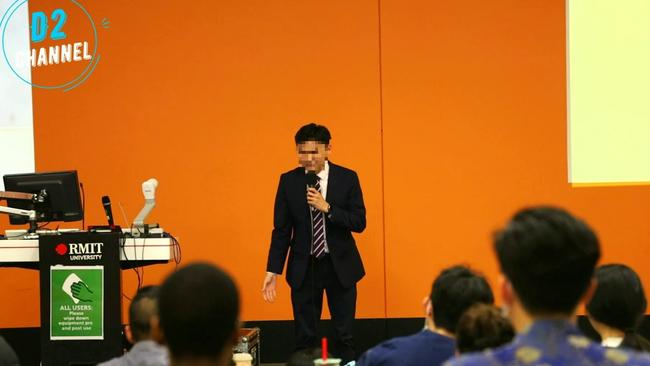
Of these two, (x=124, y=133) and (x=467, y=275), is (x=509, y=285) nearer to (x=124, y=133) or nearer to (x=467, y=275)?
(x=467, y=275)

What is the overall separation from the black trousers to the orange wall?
3.73 ft

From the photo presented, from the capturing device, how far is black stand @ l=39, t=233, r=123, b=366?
4461 millimetres

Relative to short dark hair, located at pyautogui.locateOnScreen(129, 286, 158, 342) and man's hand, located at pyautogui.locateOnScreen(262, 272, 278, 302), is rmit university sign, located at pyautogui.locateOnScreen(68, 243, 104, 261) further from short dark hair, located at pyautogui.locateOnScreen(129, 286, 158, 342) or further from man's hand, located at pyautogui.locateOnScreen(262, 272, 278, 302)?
short dark hair, located at pyautogui.locateOnScreen(129, 286, 158, 342)

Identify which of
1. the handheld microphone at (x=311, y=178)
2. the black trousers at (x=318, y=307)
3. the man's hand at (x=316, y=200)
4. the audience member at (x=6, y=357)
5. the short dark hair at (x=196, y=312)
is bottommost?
the black trousers at (x=318, y=307)

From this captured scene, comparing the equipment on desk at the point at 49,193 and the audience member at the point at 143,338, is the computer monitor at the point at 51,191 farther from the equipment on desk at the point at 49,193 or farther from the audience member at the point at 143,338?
the audience member at the point at 143,338

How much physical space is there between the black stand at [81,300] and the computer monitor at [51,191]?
1.54 ft

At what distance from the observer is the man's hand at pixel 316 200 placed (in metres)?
4.75

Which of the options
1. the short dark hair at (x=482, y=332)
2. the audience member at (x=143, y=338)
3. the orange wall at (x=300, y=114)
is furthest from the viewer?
the orange wall at (x=300, y=114)

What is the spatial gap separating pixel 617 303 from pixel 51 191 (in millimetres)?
3393

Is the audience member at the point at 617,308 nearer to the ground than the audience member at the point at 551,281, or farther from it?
nearer to the ground

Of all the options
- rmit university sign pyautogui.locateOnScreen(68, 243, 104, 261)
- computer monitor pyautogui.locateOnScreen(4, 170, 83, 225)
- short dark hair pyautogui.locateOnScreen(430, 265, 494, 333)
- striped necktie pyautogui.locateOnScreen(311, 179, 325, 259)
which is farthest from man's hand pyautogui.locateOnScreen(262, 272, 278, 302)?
short dark hair pyautogui.locateOnScreen(430, 265, 494, 333)

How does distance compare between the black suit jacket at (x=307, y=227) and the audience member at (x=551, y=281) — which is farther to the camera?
the black suit jacket at (x=307, y=227)

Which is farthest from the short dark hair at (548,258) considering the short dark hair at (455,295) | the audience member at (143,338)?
the audience member at (143,338)

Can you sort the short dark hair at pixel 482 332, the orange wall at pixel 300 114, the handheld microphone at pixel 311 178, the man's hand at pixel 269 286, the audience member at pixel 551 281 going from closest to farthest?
the audience member at pixel 551 281 < the short dark hair at pixel 482 332 < the handheld microphone at pixel 311 178 < the man's hand at pixel 269 286 < the orange wall at pixel 300 114
